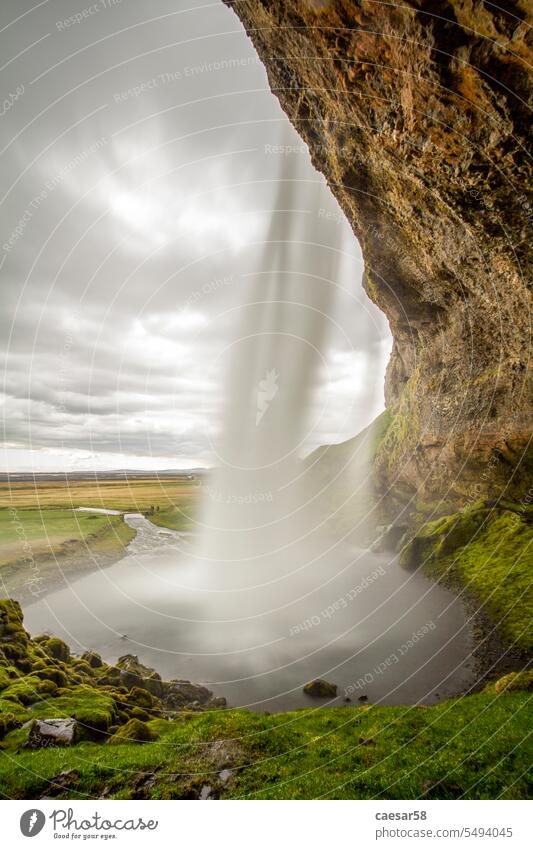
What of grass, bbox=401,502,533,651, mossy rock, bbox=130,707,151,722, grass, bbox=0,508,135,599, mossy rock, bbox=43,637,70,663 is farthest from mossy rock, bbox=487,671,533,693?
grass, bbox=0,508,135,599

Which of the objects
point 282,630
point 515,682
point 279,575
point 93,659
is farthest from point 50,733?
point 279,575

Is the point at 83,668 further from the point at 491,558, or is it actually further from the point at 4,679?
the point at 491,558

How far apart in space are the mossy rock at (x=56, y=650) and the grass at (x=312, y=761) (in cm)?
882

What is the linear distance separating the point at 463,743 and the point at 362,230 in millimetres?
36526

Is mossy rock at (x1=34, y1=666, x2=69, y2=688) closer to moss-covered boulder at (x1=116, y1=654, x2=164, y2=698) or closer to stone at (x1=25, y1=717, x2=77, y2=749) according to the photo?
moss-covered boulder at (x1=116, y1=654, x2=164, y2=698)

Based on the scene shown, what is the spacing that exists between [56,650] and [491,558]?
29642 mm

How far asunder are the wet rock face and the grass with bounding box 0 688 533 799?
22.6 m

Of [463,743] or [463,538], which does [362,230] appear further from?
[463,743]

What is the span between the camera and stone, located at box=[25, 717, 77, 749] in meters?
11.3

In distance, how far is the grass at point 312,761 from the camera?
947 cm

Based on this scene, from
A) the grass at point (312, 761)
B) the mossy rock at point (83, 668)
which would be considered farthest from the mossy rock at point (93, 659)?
the grass at point (312, 761)
